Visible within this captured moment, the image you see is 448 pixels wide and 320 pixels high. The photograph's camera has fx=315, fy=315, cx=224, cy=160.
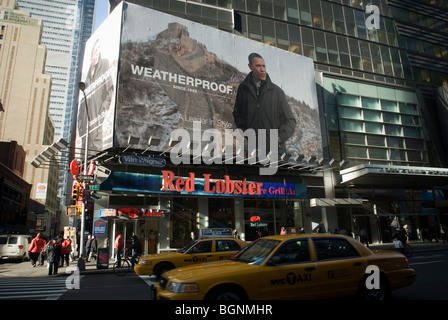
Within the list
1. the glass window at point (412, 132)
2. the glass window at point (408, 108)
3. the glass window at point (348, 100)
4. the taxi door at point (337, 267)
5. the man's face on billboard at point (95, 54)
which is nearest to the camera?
the taxi door at point (337, 267)

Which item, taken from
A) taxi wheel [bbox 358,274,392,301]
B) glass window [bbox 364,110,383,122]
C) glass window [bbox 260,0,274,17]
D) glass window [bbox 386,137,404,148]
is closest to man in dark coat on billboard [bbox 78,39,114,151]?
glass window [bbox 260,0,274,17]

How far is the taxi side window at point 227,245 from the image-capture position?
11469 millimetres

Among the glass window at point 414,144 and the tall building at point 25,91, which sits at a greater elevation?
the tall building at point 25,91

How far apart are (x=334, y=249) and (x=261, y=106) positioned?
21891 millimetres

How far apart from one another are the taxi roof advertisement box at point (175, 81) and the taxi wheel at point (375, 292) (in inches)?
695

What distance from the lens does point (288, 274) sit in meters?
5.78

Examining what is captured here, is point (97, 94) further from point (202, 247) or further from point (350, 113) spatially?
point (350, 113)

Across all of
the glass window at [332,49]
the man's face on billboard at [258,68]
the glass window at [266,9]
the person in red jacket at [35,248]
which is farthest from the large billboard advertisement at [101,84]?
the glass window at [332,49]

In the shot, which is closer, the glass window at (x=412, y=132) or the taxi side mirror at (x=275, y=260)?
the taxi side mirror at (x=275, y=260)

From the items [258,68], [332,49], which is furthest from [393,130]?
[258,68]

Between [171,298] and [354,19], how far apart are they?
41.0m

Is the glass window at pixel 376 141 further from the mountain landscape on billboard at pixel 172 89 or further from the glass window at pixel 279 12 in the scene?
the glass window at pixel 279 12

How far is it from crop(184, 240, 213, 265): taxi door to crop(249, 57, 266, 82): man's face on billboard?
19.9 meters
